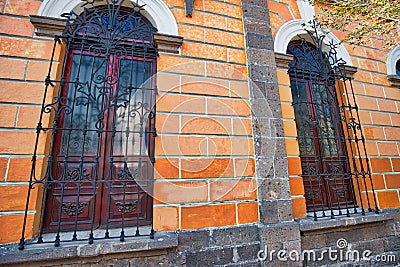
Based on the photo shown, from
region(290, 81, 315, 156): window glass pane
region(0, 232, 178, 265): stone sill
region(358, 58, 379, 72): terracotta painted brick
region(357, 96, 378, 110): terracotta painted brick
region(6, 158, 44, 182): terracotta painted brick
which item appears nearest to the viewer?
region(0, 232, 178, 265): stone sill

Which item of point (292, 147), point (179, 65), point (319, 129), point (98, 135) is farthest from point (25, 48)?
point (319, 129)

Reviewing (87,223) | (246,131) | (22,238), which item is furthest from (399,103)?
(22,238)

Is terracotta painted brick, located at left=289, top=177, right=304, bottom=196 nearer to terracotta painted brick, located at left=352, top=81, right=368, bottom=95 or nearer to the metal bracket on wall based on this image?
terracotta painted brick, located at left=352, top=81, right=368, bottom=95

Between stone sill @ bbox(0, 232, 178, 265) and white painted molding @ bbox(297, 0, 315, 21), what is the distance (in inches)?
164

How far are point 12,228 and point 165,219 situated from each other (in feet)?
4.73

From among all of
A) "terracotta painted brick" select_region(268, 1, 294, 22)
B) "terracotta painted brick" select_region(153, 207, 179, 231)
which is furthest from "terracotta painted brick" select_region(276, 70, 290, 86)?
"terracotta painted brick" select_region(153, 207, 179, 231)

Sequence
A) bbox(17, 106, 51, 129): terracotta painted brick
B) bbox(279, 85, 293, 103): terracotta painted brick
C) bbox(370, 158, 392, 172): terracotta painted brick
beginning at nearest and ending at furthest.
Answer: bbox(17, 106, 51, 129): terracotta painted brick < bbox(279, 85, 293, 103): terracotta painted brick < bbox(370, 158, 392, 172): terracotta painted brick

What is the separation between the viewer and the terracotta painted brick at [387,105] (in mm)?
3767

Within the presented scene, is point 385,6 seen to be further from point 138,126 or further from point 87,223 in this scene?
point 87,223

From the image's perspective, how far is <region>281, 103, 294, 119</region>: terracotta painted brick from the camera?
3057 millimetres

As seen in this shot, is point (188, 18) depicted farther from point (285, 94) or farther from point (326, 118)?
point (326, 118)

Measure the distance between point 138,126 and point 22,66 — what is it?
1.40 metres

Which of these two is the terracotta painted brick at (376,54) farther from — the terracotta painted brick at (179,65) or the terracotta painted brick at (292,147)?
the terracotta painted brick at (179,65)

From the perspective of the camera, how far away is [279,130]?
9.34 ft
